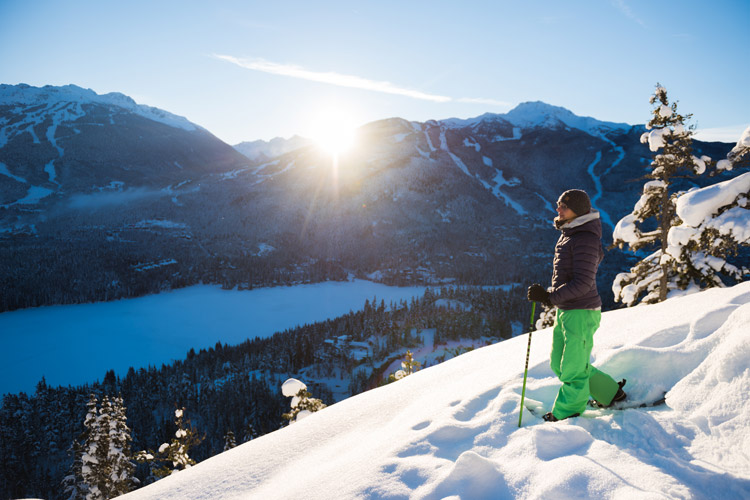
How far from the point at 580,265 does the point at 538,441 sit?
2.02m

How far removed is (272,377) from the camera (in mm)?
94688

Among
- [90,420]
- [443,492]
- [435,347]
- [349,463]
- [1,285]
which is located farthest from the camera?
[1,285]

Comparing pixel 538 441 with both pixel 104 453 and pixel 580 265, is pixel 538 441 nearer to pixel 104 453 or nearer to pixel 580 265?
pixel 580 265

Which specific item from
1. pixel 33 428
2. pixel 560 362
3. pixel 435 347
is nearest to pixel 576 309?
pixel 560 362

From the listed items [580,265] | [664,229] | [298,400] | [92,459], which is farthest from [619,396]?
[92,459]

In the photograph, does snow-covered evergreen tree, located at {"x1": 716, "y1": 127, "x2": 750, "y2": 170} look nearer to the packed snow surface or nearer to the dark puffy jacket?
the dark puffy jacket

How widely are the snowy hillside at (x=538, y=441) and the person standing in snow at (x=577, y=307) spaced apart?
0.22 meters

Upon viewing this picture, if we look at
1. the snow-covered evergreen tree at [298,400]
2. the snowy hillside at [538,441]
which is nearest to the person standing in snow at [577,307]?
the snowy hillside at [538,441]

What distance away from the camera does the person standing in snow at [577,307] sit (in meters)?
4.05

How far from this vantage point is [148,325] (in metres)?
134

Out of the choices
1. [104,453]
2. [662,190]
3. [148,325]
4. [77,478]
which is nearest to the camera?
[662,190]

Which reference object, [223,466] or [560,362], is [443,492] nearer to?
[560,362]

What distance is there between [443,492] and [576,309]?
2.56 m

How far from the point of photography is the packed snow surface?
10812 centimetres
